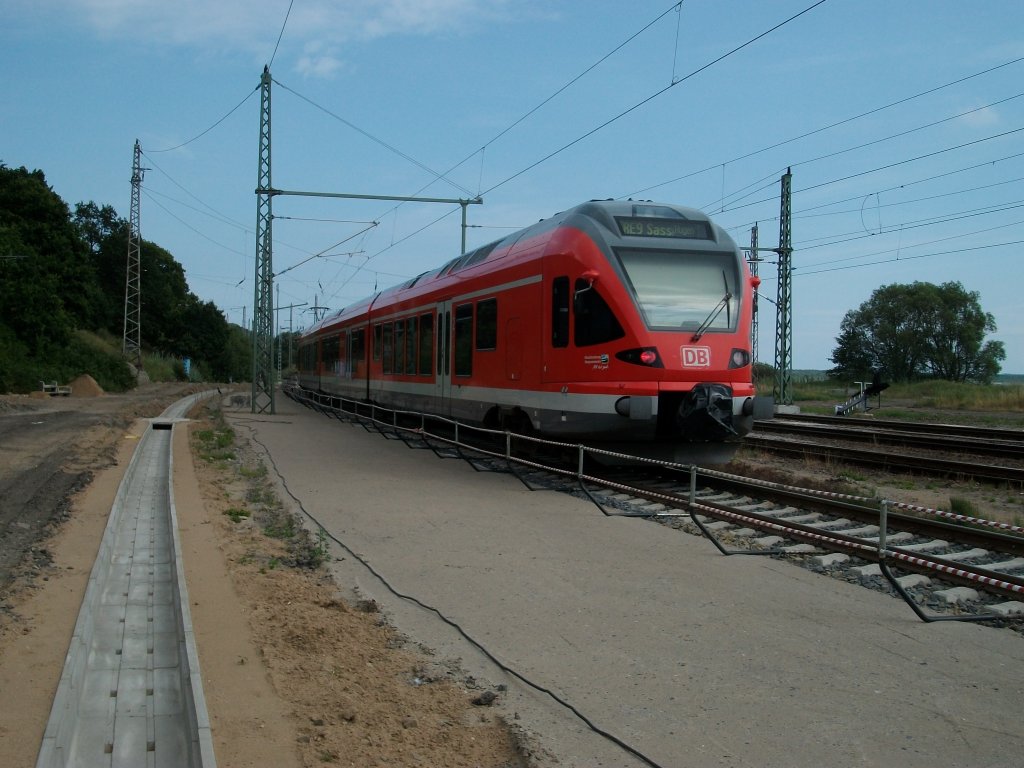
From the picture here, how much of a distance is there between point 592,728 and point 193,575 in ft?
13.5

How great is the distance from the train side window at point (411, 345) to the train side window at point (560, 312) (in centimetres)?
705

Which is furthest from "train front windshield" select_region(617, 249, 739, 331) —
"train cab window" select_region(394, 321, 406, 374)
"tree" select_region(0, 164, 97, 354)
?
"tree" select_region(0, 164, 97, 354)

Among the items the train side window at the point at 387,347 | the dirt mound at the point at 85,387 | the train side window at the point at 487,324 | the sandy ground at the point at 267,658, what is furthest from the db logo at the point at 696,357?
the dirt mound at the point at 85,387

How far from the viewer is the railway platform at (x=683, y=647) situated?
13.3 feet

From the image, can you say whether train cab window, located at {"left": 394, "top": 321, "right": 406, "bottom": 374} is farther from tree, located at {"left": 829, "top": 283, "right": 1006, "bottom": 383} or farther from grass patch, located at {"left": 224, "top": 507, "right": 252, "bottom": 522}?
tree, located at {"left": 829, "top": 283, "right": 1006, "bottom": 383}

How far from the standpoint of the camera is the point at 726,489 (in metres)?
11.8

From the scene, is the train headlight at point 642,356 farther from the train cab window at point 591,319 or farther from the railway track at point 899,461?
the railway track at point 899,461

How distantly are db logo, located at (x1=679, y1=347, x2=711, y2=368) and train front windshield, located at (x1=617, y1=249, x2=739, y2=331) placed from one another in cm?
27

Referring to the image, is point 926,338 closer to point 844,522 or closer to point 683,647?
point 844,522

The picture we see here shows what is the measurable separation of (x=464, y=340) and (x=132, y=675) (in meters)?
10.6

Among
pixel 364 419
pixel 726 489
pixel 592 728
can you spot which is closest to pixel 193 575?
pixel 592 728

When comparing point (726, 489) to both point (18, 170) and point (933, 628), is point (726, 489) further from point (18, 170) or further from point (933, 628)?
point (18, 170)

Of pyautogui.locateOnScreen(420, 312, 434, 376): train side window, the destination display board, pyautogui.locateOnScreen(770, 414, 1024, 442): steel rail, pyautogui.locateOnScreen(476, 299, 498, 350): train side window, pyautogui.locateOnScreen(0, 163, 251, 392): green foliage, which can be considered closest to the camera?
the destination display board

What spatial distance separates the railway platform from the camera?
13.3ft
